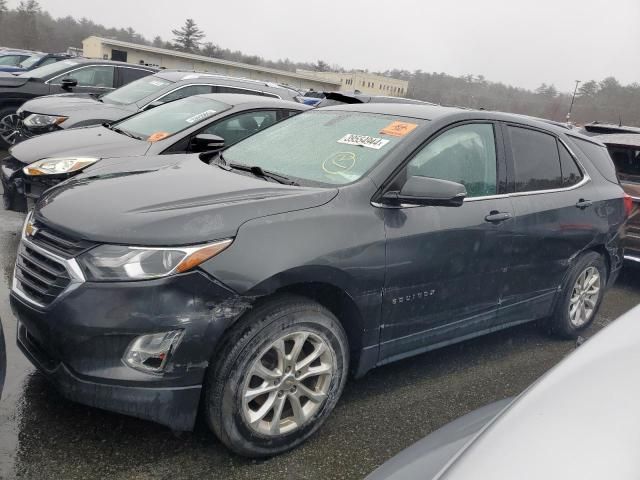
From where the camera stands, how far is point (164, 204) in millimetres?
2535

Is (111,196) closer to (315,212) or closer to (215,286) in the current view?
(215,286)

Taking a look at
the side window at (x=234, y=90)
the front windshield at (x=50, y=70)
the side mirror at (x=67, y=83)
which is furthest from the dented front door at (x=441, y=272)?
the front windshield at (x=50, y=70)

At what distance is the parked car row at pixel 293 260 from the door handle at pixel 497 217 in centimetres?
1

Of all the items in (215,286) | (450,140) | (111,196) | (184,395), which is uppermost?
(450,140)

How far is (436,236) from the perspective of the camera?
3.04 m

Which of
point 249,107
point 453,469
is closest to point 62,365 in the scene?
point 453,469

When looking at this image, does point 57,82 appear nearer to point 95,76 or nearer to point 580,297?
point 95,76

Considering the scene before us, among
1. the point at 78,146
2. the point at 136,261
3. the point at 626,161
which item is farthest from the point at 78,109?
the point at 626,161

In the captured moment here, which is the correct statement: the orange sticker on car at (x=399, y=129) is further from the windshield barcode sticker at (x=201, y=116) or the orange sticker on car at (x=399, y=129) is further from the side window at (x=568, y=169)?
the windshield barcode sticker at (x=201, y=116)

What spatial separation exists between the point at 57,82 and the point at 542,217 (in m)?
9.27

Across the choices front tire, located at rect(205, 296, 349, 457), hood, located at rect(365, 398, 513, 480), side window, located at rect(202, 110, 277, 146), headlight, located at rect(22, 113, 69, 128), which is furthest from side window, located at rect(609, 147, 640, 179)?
headlight, located at rect(22, 113, 69, 128)

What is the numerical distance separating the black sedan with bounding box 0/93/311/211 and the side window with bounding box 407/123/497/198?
2229mm

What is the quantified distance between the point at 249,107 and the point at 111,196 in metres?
3.46

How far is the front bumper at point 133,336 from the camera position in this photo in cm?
223
